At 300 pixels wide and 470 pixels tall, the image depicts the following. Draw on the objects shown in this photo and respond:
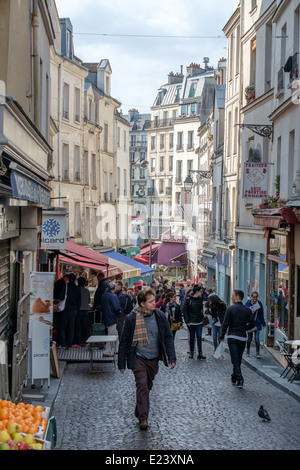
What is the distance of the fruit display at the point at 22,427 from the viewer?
6.70 meters

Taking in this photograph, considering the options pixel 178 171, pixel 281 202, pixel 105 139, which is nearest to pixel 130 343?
pixel 281 202

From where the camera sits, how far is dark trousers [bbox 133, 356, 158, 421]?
424 inches

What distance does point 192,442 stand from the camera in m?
10.1

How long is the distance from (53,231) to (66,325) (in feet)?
8.67

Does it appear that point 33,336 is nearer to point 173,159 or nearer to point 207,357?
point 207,357

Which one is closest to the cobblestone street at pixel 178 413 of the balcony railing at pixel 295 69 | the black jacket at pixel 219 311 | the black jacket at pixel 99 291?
the black jacket at pixel 219 311

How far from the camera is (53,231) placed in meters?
18.1

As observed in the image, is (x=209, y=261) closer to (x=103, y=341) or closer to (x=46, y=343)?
(x=103, y=341)

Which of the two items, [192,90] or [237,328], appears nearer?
[237,328]

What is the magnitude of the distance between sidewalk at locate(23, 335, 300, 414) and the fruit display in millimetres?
4078

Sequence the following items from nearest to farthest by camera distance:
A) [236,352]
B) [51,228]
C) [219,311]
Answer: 1. [236,352]
2. [51,228]
3. [219,311]

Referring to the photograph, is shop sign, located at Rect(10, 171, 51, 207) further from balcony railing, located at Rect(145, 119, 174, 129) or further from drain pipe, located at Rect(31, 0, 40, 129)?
balcony railing, located at Rect(145, 119, 174, 129)

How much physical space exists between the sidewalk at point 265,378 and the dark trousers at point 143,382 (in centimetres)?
171
